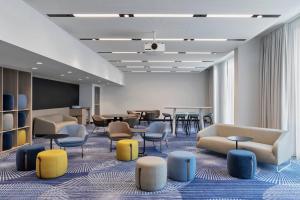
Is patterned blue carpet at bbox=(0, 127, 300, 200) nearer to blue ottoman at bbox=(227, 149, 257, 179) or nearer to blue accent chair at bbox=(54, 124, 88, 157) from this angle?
blue ottoman at bbox=(227, 149, 257, 179)

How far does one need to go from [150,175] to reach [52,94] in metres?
7.99

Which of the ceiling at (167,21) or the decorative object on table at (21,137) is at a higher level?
the ceiling at (167,21)

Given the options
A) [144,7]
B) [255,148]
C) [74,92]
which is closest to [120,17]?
[144,7]

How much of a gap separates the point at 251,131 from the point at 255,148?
925mm

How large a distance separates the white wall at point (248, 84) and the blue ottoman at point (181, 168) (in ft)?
12.3

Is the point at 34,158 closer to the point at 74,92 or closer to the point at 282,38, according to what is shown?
the point at 282,38

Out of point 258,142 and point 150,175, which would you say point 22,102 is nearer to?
point 150,175

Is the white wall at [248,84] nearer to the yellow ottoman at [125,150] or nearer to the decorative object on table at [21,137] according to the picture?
the yellow ottoman at [125,150]

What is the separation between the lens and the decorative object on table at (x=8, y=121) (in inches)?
234

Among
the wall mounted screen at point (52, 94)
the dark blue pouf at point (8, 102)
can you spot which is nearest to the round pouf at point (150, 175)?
the dark blue pouf at point (8, 102)

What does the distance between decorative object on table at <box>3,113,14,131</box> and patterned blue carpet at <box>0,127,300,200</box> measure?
116cm

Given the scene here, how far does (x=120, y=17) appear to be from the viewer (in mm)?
4488

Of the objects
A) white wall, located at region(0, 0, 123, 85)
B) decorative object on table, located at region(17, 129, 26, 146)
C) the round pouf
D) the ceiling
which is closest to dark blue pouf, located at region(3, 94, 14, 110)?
decorative object on table, located at region(17, 129, 26, 146)

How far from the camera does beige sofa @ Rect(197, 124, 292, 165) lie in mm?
4578
